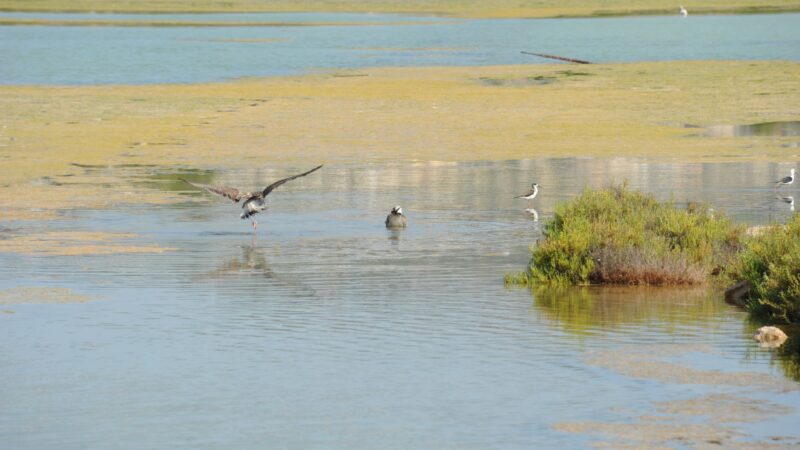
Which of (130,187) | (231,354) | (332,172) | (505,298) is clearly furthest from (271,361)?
(332,172)

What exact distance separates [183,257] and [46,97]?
2517cm

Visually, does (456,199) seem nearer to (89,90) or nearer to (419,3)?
(89,90)

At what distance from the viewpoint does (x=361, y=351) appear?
12297mm

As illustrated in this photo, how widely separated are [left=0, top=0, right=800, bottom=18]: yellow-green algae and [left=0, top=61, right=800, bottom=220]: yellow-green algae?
6608cm

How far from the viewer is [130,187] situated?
23.9m

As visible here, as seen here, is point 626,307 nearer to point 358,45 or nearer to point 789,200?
point 789,200

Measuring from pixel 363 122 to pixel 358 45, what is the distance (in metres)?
40.1

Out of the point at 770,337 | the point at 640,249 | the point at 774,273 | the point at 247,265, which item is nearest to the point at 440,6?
the point at 247,265

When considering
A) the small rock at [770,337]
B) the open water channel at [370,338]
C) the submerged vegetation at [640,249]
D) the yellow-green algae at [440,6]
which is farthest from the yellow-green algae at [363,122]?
the yellow-green algae at [440,6]

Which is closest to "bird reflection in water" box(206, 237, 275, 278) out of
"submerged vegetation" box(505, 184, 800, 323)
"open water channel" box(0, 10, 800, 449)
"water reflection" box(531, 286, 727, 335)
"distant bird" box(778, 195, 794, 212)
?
"open water channel" box(0, 10, 800, 449)

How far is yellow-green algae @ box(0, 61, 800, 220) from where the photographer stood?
27031mm

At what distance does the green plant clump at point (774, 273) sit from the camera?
1290 centimetres

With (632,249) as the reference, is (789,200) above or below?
above

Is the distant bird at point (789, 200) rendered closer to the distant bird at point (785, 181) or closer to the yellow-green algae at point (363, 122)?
the distant bird at point (785, 181)
